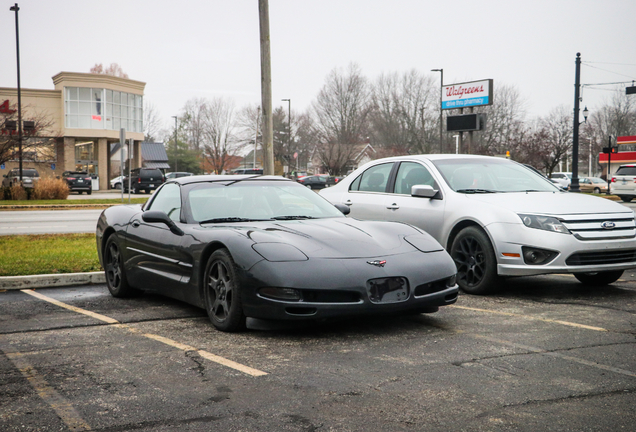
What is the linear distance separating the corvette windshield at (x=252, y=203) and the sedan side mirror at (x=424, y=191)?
1.40 metres

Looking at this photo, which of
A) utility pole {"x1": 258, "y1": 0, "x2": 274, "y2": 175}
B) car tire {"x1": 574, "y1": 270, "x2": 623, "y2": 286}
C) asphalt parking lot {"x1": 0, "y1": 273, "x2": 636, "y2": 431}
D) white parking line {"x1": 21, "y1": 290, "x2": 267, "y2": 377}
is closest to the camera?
asphalt parking lot {"x1": 0, "y1": 273, "x2": 636, "y2": 431}

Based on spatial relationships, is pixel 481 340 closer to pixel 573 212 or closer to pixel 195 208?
pixel 573 212

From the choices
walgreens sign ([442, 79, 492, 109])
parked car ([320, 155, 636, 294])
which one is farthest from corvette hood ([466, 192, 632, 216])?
walgreens sign ([442, 79, 492, 109])

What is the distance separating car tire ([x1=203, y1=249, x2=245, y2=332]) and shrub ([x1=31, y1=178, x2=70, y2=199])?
28.0 meters

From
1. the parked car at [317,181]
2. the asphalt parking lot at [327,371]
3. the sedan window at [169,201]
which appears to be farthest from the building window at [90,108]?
the asphalt parking lot at [327,371]

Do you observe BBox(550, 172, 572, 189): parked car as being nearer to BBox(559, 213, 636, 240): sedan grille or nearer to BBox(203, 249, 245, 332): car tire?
BBox(559, 213, 636, 240): sedan grille

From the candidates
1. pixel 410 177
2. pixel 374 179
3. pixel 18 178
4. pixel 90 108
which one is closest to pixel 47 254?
pixel 374 179

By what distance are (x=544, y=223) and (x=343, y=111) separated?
213 ft

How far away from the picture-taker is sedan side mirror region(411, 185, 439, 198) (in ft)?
25.2

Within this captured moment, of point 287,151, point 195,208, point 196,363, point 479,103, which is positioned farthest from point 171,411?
point 287,151

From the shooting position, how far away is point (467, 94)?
133 feet

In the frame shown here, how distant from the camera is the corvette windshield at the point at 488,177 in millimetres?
7934

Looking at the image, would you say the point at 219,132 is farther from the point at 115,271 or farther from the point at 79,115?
the point at 115,271

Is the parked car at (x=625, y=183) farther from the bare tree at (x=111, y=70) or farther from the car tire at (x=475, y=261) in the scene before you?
the bare tree at (x=111, y=70)
